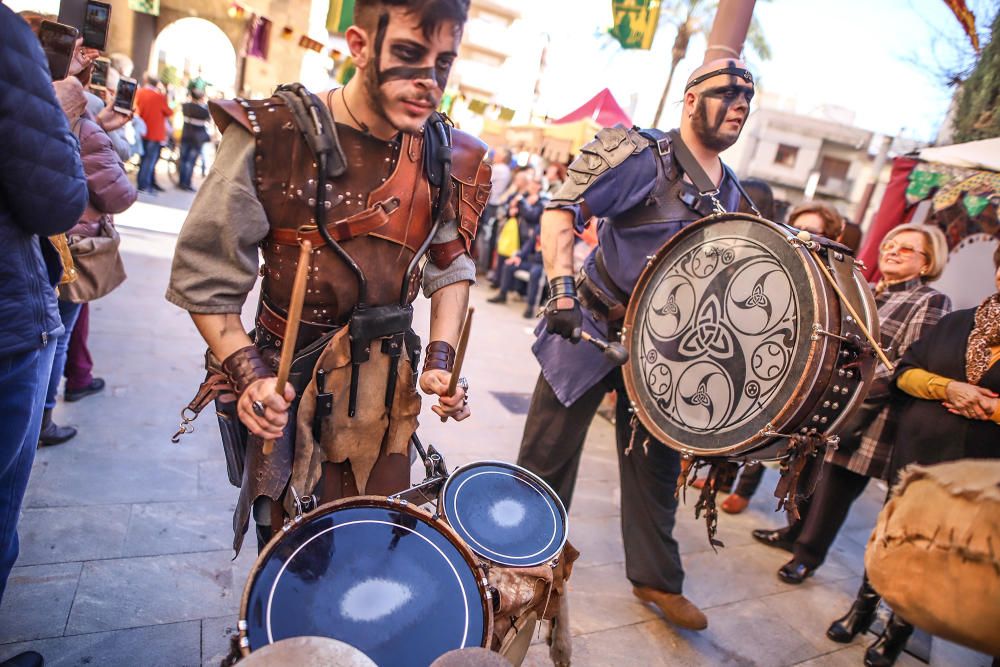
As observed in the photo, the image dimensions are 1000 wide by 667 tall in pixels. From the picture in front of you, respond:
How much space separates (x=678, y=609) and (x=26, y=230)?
9.06 ft

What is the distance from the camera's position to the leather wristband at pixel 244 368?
1.34m

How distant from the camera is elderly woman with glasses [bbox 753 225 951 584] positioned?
2.95 meters

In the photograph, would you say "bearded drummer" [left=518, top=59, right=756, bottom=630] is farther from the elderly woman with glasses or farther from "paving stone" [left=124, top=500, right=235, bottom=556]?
"paving stone" [left=124, top=500, right=235, bottom=556]

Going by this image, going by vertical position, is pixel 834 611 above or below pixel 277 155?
below

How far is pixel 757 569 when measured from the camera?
3.31 m

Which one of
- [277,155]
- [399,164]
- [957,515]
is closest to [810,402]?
[957,515]

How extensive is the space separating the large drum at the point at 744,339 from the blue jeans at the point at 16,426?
6.40 ft

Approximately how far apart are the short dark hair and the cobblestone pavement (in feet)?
6.78

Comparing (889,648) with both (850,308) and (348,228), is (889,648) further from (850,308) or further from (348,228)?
(348,228)

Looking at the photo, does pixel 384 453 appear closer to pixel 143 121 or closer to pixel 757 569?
pixel 757 569

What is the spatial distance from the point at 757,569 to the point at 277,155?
10.8 ft

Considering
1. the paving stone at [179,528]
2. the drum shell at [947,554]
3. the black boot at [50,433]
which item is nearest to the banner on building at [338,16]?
the black boot at [50,433]

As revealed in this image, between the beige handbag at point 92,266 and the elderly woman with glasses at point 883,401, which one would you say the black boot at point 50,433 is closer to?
the beige handbag at point 92,266

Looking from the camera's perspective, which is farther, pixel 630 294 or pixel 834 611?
pixel 834 611
